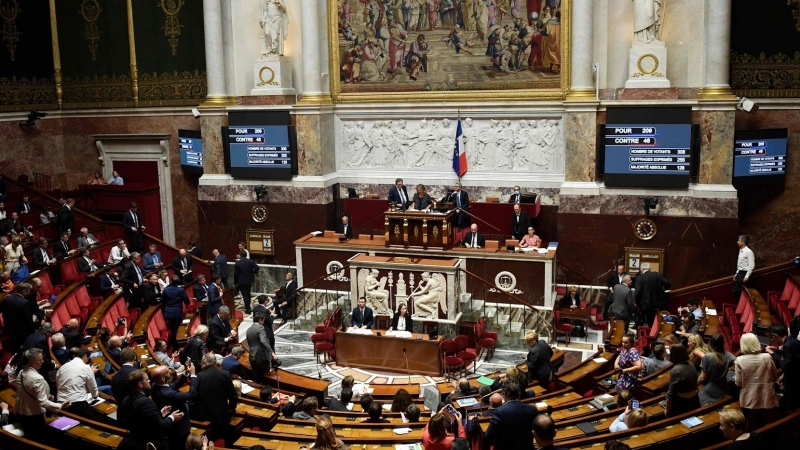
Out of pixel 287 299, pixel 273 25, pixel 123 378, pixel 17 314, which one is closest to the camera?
pixel 123 378

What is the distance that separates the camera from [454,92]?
1880 cm

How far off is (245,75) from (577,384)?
42.7 feet

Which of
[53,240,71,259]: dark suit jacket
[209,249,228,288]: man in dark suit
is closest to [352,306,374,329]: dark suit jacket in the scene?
[209,249,228,288]: man in dark suit

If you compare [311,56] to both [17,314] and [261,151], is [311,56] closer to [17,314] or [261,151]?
[261,151]

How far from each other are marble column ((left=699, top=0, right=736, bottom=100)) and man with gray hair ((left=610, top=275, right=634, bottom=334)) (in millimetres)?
4773

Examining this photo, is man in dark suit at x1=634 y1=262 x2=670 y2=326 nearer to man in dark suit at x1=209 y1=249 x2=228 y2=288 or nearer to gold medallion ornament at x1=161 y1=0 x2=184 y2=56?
man in dark suit at x1=209 y1=249 x2=228 y2=288

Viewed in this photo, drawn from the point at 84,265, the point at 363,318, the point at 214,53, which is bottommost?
the point at 363,318

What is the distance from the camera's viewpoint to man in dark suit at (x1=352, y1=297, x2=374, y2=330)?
48.2 ft

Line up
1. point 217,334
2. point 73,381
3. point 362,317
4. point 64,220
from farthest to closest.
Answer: point 64,220 < point 362,317 < point 217,334 < point 73,381

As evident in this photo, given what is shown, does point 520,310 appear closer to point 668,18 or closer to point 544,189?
point 544,189

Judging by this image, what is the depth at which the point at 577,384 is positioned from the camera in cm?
1127

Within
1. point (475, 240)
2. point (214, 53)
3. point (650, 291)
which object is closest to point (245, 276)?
point (475, 240)

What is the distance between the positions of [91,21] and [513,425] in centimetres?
1973

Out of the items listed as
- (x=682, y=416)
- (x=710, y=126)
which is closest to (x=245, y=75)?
(x=710, y=126)
